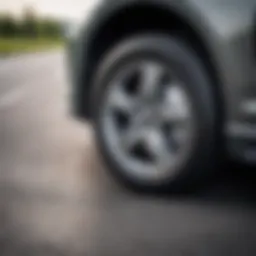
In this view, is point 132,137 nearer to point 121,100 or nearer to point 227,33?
point 121,100

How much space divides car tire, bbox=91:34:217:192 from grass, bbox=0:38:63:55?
53.1ft

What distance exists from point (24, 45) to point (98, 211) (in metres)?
21.1

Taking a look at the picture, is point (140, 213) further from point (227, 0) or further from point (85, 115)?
point (227, 0)

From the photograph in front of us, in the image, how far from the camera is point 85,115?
460 centimetres

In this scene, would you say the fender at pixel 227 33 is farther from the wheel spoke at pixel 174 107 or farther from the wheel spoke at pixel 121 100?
the wheel spoke at pixel 121 100

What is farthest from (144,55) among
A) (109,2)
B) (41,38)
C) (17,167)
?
(41,38)

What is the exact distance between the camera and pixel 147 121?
14.0ft

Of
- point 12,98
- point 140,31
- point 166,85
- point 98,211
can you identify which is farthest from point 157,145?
point 12,98

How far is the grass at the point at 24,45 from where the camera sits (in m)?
22.0

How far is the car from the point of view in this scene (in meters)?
3.94

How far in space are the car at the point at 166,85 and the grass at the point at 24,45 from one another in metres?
16.1

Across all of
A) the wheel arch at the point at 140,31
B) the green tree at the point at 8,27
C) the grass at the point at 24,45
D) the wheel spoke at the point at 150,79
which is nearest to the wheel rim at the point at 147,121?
the wheel spoke at the point at 150,79

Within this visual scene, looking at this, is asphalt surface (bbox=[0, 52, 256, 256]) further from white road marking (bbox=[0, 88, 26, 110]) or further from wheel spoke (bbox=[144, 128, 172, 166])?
white road marking (bbox=[0, 88, 26, 110])

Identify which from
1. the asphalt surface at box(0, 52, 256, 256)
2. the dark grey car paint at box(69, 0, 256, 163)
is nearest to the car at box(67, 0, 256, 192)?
the dark grey car paint at box(69, 0, 256, 163)
